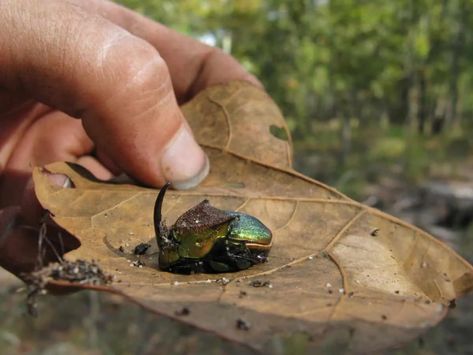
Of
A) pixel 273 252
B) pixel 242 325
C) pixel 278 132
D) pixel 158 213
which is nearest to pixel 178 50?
pixel 278 132

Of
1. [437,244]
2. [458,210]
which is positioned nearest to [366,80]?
[458,210]

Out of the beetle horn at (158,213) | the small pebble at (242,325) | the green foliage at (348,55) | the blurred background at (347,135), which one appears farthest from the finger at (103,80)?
the green foliage at (348,55)

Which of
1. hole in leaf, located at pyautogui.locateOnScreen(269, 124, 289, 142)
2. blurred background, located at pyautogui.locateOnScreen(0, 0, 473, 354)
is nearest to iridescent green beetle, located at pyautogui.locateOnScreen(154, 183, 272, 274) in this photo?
hole in leaf, located at pyautogui.locateOnScreen(269, 124, 289, 142)

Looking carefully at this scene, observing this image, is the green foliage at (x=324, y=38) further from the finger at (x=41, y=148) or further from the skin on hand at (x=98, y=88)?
the skin on hand at (x=98, y=88)

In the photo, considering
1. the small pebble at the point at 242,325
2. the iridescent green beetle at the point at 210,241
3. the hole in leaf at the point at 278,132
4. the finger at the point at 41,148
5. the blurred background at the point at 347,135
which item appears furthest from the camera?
the blurred background at the point at 347,135

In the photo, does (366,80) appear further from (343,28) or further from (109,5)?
(109,5)

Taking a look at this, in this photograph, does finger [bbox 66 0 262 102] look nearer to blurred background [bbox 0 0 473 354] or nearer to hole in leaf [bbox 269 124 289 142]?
hole in leaf [bbox 269 124 289 142]
